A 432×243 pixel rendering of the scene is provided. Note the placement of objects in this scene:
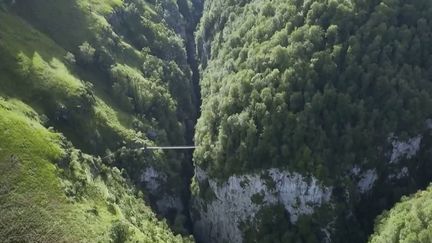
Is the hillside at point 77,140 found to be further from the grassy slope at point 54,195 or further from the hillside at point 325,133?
the hillside at point 325,133

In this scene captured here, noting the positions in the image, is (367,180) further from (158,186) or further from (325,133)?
(158,186)

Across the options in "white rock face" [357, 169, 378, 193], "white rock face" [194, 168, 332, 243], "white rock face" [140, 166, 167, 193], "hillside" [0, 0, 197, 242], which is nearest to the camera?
"hillside" [0, 0, 197, 242]

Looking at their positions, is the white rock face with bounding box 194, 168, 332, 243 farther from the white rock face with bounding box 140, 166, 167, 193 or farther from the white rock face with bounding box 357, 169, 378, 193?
the white rock face with bounding box 140, 166, 167, 193

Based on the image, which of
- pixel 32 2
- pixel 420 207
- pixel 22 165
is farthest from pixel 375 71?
pixel 32 2

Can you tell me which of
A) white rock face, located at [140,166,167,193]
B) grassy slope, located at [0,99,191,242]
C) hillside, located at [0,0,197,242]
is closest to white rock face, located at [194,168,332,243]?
hillside, located at [0,0,197,242]

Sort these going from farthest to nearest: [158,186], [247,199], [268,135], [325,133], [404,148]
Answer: [158,186] → [247,199] → [268,135] → [325,133] → [404,148]

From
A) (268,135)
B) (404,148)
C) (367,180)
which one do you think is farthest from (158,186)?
(404,148)
